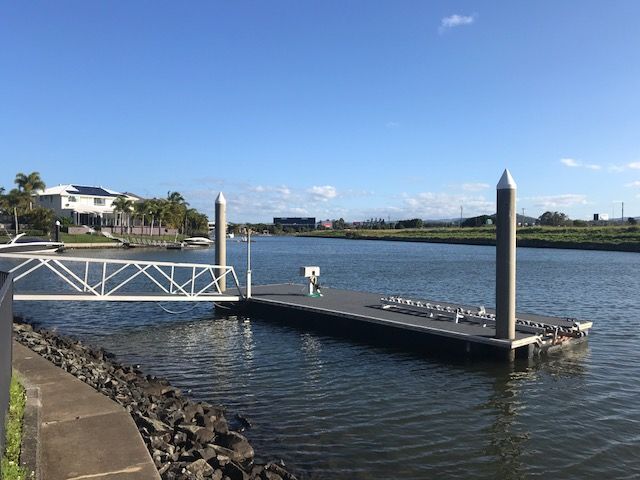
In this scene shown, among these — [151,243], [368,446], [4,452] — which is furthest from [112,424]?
[151,243]

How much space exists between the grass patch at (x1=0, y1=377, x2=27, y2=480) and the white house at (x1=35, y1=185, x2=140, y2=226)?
338 ft

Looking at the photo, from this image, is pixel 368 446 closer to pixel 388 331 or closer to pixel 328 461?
pixel 328 461

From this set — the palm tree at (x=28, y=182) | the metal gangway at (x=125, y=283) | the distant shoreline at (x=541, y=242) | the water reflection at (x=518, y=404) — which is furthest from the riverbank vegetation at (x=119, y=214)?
the water reflection at (x=518, y=404)

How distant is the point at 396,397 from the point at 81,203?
106291 mm

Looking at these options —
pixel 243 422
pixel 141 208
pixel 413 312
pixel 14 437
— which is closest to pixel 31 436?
pixel 14 437

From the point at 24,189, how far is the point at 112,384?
92644 millimetres

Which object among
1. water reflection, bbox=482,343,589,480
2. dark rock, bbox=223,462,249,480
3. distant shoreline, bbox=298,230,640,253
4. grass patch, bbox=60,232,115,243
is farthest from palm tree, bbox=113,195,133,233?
dark rock, bbox=223,462,249,480

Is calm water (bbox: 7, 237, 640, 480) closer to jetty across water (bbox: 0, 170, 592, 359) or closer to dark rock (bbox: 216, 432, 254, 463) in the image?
dark rock (bbox: 216, 432, 254, 463)

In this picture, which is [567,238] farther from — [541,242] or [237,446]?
[237,446]

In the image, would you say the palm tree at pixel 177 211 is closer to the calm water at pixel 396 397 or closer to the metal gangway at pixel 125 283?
the metal gangway at pixel 125 283

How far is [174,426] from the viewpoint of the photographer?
930 centimetres

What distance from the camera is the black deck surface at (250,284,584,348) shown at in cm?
1570

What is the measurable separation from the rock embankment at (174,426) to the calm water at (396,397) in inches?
31.7

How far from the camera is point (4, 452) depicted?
557cm
